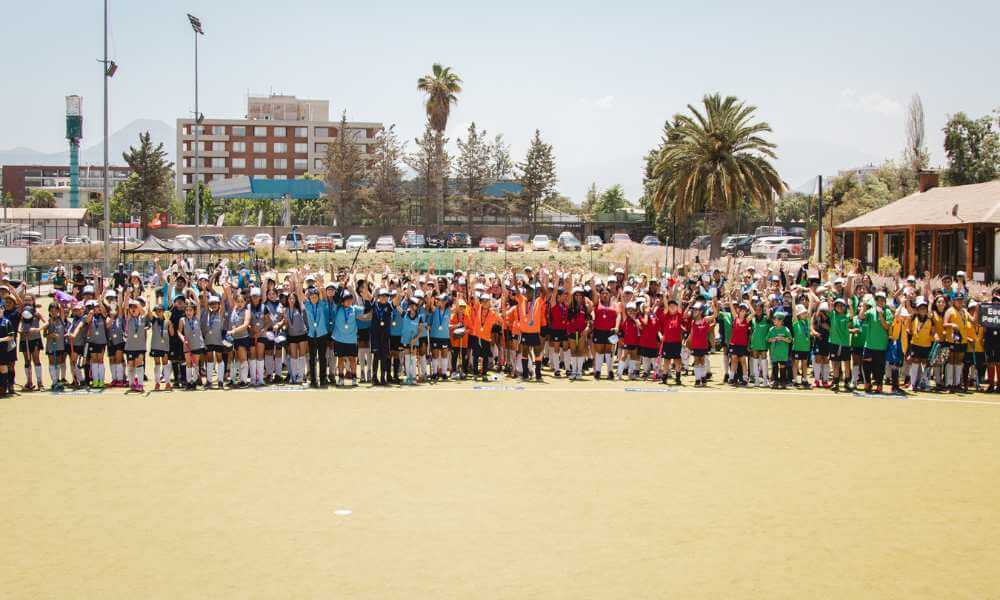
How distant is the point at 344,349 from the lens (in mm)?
17062

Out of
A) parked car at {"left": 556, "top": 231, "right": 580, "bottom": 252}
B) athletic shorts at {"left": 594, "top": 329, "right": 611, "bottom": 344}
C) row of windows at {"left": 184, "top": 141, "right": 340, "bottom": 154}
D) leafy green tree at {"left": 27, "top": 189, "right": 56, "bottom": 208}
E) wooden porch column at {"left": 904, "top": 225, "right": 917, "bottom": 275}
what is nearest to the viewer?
athletic shorts at {"left": 594, "top": 329, "right": 611, "bottom": 344}

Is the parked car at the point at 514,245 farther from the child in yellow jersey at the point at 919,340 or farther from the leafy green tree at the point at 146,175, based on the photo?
the leafy green tree at the point at 146,175

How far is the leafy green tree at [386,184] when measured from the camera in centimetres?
8000

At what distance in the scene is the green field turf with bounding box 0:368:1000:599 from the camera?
24.0ft

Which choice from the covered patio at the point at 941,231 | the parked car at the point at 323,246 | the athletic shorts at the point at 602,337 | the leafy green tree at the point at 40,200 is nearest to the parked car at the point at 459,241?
the parked car at the point at 323,246

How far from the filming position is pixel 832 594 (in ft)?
23.0

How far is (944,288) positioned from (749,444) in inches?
346

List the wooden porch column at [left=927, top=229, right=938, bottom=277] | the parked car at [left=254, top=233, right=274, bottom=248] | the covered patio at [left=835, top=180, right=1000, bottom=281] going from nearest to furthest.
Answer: the covered patio at [left=835, top=180, right=1000, bottom=281]
the wooden porch column at [left=927, top=229, right=938, bottom=277]
the parked car at [left=254, top=233, right=274, bottom=248]

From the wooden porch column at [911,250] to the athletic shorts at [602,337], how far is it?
68.9 feet

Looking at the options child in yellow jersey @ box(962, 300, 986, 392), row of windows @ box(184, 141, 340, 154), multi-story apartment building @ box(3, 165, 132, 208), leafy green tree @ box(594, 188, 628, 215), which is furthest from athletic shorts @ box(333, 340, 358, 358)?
multi-story apartment building @ box(3, 165, 132, 208)

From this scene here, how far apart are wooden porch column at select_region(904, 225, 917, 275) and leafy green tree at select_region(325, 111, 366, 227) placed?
52628mm

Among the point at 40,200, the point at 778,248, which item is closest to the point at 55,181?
the point at 40,200

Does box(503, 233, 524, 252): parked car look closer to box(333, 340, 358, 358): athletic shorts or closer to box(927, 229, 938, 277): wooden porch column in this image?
box(927, 229, 938, 277): wooden porch column

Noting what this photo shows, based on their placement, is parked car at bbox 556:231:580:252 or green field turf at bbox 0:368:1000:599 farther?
parked car at bbox 556:231:580:252
